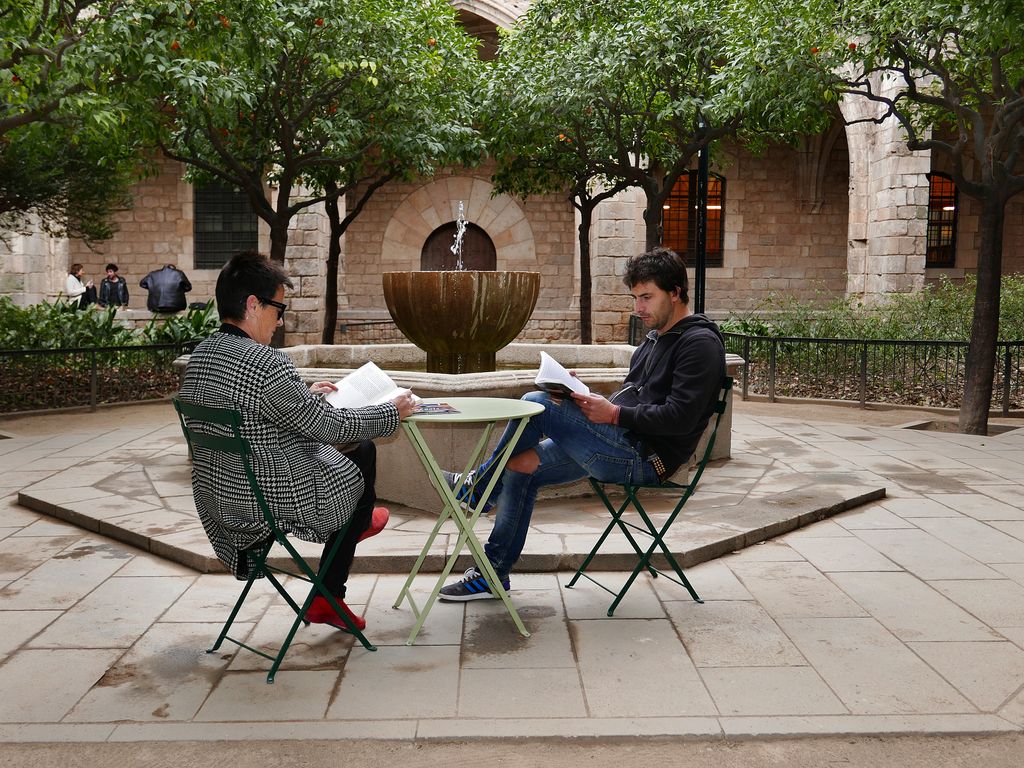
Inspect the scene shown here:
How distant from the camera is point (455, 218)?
21453 mm

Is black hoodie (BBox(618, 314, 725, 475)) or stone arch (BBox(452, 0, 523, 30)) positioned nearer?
A: black hoodie (BBox(618, 314, 725, 475))

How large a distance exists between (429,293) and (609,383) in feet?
5.46

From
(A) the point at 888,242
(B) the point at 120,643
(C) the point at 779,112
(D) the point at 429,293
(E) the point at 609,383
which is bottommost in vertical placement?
(B) the point at 120,643

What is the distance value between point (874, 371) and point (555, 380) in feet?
29.6

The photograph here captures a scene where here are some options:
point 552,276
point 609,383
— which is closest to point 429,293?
point 609,383

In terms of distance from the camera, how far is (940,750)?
2.84m

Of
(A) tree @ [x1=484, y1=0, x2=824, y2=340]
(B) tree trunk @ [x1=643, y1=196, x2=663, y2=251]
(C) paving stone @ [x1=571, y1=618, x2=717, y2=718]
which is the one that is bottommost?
(C) paving stone @ [x1=571, y1=618, x2=717, y2=718]

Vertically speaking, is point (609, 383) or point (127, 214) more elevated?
point (127, 214)

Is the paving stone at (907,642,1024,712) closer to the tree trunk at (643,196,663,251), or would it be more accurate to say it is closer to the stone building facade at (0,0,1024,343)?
the tree trunk at (643,196,663,251)

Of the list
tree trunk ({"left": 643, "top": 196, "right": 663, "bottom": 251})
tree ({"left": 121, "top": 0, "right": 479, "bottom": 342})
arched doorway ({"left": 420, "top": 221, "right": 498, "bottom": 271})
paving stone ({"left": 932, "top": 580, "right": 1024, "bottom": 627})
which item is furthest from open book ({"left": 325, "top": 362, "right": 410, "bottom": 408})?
arched doorway ({"left": 420, "top": 221, "right": 498, "bottom": 271})

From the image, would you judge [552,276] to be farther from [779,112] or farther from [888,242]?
[779,112]

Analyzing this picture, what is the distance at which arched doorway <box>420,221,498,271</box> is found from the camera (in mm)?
21656

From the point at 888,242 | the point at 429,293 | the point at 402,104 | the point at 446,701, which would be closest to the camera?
the point at 446,701

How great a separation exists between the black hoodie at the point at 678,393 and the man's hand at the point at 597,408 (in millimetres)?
35
